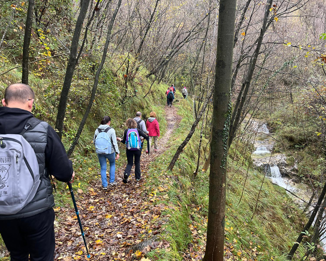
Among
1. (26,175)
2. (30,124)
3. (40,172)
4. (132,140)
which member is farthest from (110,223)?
(30,124)

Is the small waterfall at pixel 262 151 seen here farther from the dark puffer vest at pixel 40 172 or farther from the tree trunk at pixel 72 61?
the dark puffer vest at pixel 40 172

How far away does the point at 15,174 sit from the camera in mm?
1835

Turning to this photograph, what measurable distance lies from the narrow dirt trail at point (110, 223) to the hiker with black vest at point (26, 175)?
72.8 inches

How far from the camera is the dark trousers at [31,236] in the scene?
195 cm

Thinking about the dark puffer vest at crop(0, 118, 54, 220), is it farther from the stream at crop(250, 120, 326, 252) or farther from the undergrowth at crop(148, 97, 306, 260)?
the stream at crop(250, 120, 326, 252)

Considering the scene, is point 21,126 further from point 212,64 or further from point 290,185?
point 290,185

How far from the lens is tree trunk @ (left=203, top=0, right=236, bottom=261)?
2.67 meters

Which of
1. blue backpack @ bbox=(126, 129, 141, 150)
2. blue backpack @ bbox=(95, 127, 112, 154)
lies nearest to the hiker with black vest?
blue backpack @ bbox=(95, 127, 112, 154)

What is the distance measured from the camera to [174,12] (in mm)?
16844

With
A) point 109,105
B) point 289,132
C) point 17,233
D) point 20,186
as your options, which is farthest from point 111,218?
point 289,132

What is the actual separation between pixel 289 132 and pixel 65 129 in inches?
782

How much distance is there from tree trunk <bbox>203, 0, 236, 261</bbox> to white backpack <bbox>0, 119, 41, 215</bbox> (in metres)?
2.29

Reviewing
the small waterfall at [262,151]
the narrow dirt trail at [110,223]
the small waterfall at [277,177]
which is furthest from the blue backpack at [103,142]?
the small waterfall at [262,151]

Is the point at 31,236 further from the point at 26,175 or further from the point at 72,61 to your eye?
the point at 72,61
